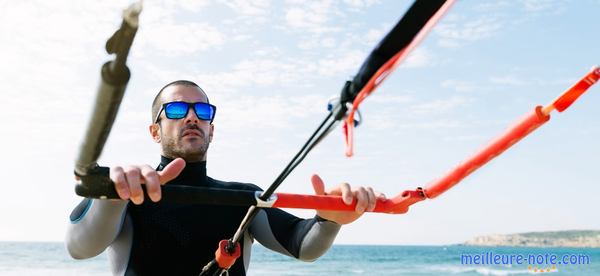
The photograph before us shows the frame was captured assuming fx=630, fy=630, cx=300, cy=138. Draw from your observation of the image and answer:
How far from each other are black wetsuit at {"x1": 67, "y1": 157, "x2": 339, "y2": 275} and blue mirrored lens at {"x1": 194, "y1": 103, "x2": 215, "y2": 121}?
0.47 metres

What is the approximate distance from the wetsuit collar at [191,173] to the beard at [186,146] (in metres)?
0.05

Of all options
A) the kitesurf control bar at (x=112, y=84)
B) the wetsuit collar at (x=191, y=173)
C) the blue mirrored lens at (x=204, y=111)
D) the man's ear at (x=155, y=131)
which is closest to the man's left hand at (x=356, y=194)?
the kitesurf control bar at (x=112, y=84)

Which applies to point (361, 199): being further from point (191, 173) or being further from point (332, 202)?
point (191, 173)

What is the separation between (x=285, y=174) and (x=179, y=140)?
6.90ft

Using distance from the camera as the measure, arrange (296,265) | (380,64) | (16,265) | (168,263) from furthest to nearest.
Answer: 1. (16,265)
2. (296,265)
3. (168,263)
4. (380,64)

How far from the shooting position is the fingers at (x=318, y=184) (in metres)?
3.19

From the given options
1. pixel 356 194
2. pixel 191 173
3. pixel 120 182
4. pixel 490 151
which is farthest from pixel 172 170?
pixel 191 173

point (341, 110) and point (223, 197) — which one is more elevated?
point (341, 110)

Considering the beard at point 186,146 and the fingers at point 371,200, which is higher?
the fingers at point 371,200

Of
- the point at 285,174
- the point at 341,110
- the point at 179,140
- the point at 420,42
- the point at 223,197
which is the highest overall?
the point at 420,42

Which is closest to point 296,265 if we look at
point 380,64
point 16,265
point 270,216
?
point 16,265

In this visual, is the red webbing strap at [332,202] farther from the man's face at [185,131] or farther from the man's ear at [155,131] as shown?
the man's ear at [155,131]

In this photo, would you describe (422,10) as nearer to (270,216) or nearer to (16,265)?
(270,216)

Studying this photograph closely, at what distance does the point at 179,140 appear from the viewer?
4.67 metres
